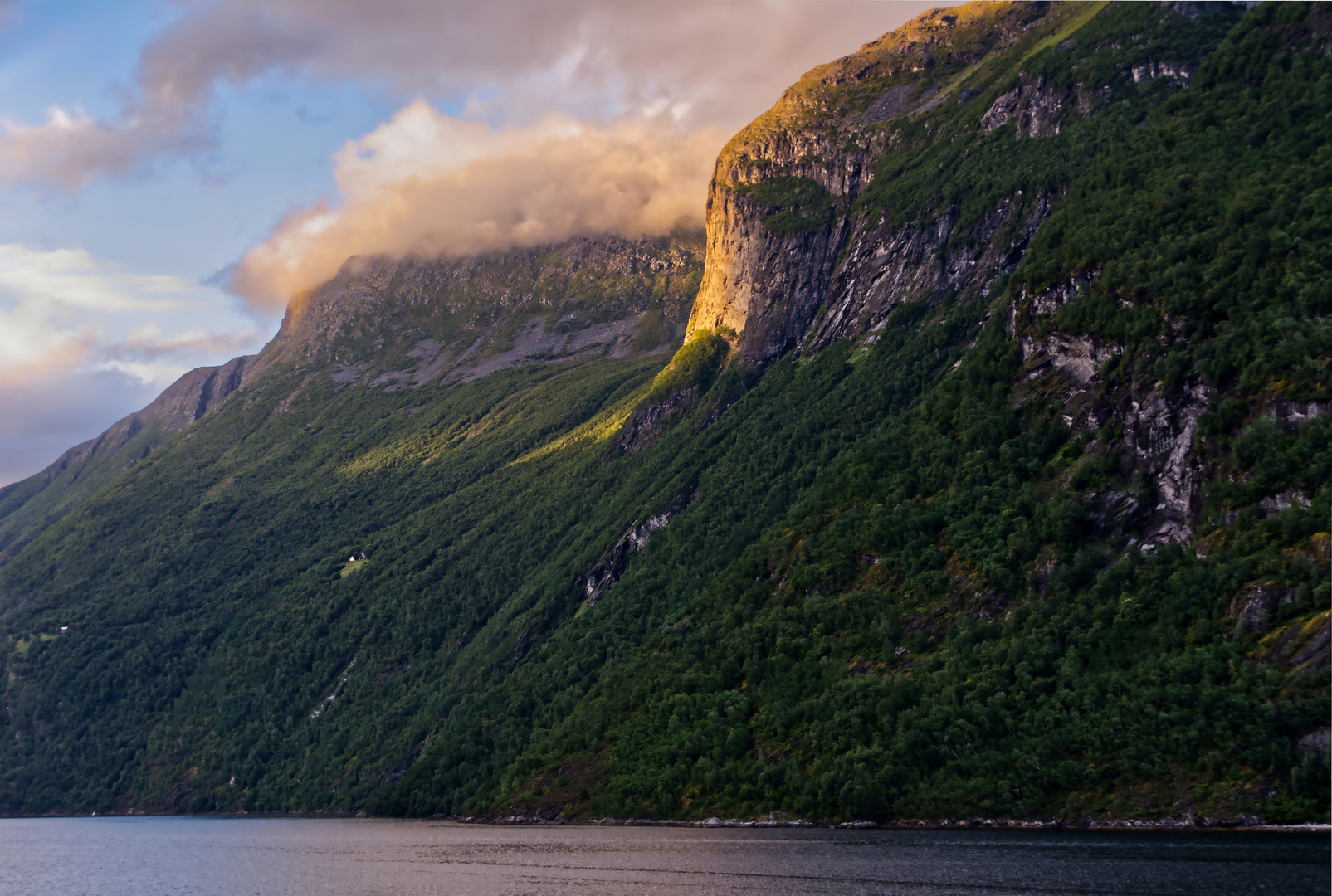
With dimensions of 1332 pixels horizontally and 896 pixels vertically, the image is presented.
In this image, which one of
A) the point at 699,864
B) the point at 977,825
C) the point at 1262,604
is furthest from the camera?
the point at 977,825

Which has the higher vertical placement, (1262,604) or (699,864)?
(1262,604)

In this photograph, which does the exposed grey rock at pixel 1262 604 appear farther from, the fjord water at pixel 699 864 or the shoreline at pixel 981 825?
the fjord water at pixel 699 864

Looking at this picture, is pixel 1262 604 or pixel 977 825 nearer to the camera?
pixel 1262 604

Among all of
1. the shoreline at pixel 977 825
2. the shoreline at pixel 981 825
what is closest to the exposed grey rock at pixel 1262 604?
the shoreline at pixel 977 825

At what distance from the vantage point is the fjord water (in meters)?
77.9

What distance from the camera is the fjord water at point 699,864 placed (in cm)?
7788

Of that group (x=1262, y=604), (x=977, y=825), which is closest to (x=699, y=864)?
(x=977, y=825)

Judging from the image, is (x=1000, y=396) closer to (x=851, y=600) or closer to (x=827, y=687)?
(x=851, y=600)

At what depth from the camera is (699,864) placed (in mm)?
104250

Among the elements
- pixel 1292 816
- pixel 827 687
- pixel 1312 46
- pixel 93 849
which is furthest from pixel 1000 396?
pixel 93 849

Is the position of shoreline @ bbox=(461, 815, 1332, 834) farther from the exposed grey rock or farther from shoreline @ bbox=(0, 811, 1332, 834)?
the exposed grey rock

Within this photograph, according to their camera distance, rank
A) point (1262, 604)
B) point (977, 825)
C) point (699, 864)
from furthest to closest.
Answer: point (977, 825), point (1262, 604), point (699, 864)

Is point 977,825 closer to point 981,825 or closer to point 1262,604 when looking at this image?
point 981,825

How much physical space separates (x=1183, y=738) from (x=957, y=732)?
27.7 m
